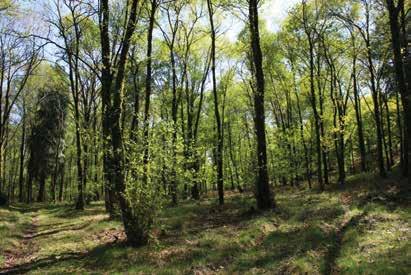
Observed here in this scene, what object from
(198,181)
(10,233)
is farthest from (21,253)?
(198,181)

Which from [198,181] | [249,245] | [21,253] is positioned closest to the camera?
[249,245]

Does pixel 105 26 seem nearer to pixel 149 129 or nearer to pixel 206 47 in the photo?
pixel 149 129

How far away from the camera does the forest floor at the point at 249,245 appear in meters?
9.53

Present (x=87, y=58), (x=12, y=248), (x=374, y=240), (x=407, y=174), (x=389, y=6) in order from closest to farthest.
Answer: (x=374, y=240), (x=12, y=248), (x=389, y=6), (x=407, y=174), (x=87, y=58)

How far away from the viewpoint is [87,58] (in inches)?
1078

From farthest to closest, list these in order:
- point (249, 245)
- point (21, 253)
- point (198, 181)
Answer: point (198, 181)
point (21, 253)
point (249, 245)

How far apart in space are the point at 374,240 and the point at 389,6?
36.4 ft

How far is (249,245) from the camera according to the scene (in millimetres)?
12039

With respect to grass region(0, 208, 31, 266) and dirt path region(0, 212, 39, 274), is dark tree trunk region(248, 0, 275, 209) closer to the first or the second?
dirt path region(0, 212, 39, 274)

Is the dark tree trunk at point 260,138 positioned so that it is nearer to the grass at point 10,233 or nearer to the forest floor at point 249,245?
the forest floor at point 249,245

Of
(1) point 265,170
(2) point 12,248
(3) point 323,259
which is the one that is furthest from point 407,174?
(2) point 12,248

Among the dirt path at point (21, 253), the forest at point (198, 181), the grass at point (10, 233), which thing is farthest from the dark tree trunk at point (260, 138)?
the grass at point (10, 233)

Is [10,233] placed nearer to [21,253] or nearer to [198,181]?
[21,253]

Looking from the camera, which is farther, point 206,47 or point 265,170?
point 206,47
